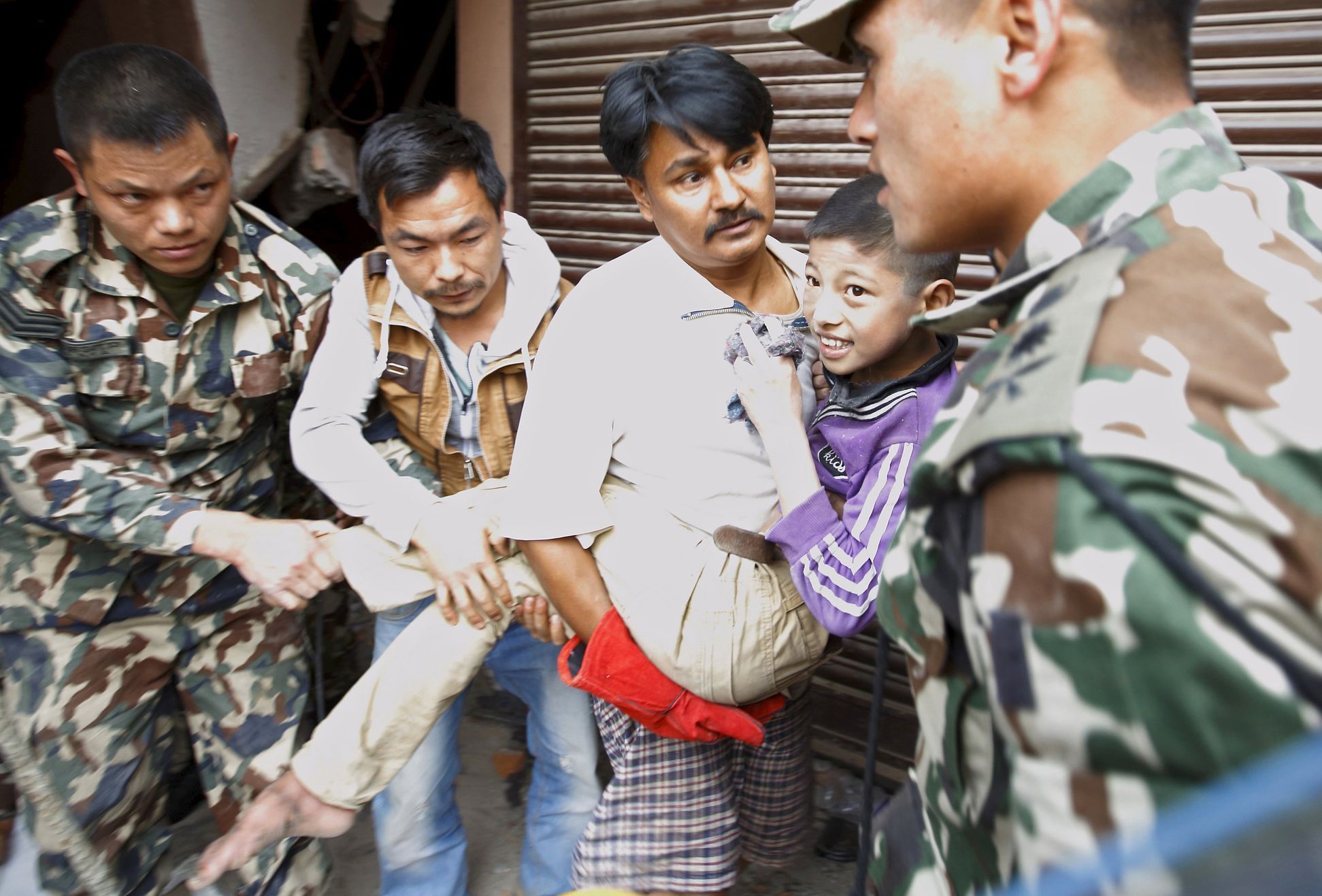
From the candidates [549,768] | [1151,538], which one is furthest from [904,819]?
[549,768]

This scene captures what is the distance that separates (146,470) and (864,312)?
6.23ft

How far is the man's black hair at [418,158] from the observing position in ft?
7.64

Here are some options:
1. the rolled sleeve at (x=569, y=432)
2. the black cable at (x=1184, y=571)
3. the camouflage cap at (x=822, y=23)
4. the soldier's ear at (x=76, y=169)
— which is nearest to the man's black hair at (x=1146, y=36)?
the camouflage cap at (x=822, y=23)

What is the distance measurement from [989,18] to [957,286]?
1.89 meters

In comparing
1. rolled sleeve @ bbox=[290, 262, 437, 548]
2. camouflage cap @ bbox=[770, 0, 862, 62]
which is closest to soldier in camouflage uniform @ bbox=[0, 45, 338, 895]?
rolled sleeve @ bbox=[290, 262, 437, 548]

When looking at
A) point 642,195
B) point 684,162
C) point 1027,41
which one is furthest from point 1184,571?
point 642,195

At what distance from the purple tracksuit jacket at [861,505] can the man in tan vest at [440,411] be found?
854 mm

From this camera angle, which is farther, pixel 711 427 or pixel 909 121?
pixel 711 427

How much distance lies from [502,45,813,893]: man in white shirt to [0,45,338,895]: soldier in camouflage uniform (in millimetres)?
746

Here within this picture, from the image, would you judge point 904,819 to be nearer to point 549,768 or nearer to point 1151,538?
point 1151,538

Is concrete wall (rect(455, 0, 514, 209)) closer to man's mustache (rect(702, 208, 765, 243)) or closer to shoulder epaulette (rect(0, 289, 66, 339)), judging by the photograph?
shoulder epaulette (rect(0, 289, 66, 339))

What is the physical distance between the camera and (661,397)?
1.97 meters

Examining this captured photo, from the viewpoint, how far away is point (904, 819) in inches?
50.8

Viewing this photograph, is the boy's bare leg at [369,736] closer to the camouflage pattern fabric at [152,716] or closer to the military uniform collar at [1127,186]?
the camouflage pattern fabric at [152,716]
